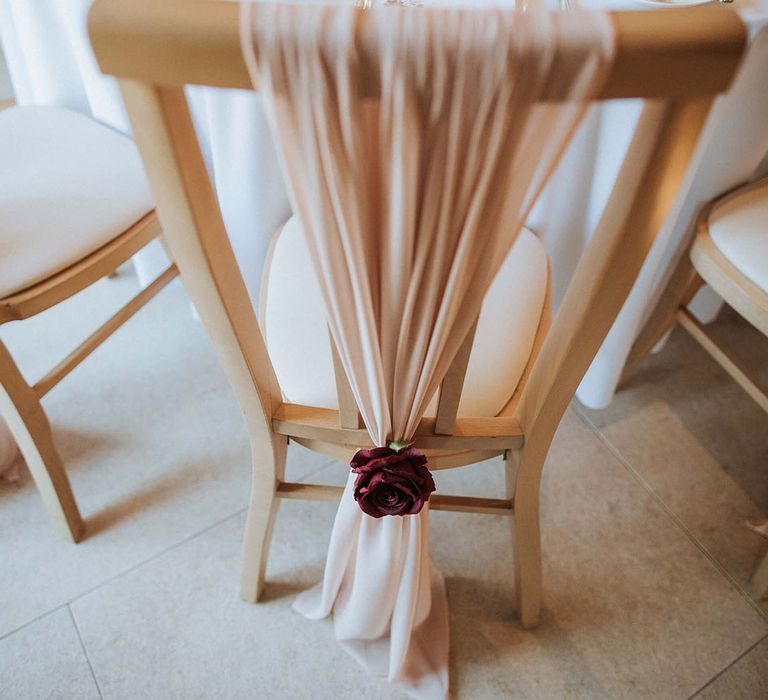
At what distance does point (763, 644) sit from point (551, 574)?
345mm

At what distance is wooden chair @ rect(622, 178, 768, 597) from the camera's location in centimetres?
87

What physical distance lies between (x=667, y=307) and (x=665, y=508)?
38cm

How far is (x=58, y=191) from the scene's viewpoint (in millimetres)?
914

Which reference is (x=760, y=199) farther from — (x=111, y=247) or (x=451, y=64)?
(x=111, y=247)

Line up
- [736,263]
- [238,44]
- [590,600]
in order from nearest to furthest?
[238,44] < [736,263] < [590,600]

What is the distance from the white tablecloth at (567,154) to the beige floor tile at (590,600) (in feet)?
0.68

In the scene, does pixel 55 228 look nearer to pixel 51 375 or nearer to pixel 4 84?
pixel 51 375

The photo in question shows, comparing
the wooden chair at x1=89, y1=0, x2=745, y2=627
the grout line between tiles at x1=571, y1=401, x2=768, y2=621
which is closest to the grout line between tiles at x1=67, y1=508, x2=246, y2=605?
the wooden chair at x1=89, y1=0, x2=745, y2=627

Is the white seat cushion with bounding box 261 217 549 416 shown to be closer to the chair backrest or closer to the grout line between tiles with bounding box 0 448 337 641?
the chair backrest

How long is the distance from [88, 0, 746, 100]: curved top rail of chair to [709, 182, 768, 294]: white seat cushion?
62 centimetres

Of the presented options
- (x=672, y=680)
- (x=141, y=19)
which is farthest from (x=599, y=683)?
(x=141, y=19)

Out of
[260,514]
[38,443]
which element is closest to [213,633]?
[260,514]

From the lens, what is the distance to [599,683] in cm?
94

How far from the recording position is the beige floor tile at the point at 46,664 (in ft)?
2.99
